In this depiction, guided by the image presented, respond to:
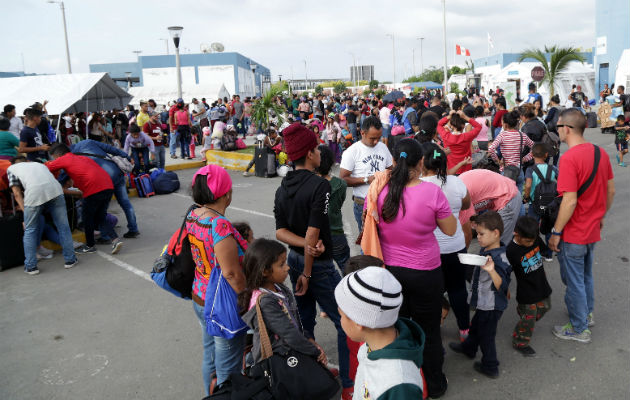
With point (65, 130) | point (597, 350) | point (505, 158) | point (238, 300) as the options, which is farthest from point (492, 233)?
point (65, 130)

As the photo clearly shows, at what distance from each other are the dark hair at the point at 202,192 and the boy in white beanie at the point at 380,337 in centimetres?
130

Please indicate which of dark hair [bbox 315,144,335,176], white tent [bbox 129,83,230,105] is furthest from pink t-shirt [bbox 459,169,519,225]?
white tent [bbox 129,83,230,105]

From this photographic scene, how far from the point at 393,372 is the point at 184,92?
3138cm

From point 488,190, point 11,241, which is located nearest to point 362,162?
point 488,190

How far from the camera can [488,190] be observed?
15.5 ft

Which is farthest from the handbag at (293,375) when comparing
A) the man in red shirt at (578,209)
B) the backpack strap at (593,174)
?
the backpack strap at (593,174)

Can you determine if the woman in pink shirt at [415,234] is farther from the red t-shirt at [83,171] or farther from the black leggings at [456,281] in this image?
the red t-shirt at [83,171]

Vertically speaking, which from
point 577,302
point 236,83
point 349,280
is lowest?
point 577,302

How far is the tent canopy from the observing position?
1127 cm

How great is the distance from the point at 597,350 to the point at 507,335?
2.37 feet

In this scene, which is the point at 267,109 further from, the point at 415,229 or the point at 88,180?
the point at 415,229

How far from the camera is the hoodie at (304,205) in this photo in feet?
10.2

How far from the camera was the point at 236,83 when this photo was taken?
52844 millimetres

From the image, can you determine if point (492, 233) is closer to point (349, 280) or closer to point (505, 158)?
point (349, 280)
